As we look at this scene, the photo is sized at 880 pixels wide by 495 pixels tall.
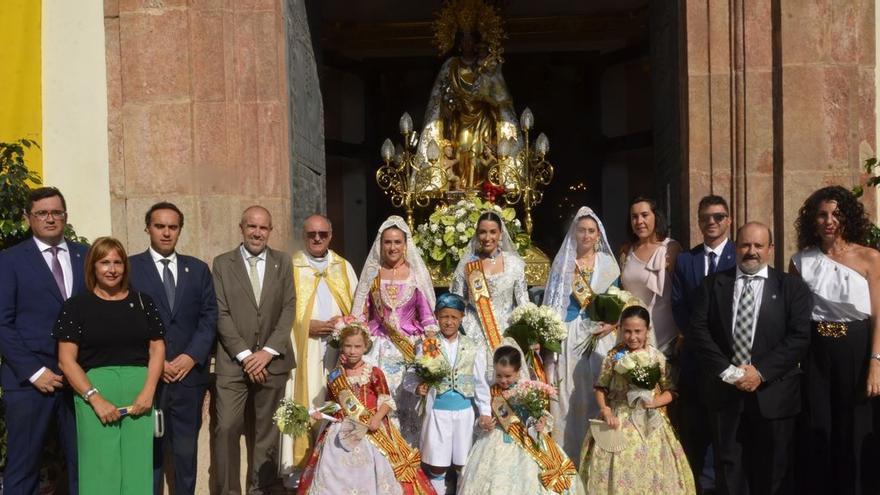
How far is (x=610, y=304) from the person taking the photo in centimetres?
695

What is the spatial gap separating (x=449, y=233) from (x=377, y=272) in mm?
1986

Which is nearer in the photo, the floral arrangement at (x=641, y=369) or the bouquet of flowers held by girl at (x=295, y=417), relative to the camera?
the floral arrangement at (x=641, y=369)

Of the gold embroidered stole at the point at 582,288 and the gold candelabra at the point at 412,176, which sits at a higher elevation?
the gold candelabra at the point at 412,176

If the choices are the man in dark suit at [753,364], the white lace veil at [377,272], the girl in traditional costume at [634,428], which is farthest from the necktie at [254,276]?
the man in dark suit at [753,364]

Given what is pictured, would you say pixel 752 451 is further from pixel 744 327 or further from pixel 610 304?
pixel 610 304

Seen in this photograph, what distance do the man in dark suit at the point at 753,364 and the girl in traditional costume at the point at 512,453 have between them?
0.91m

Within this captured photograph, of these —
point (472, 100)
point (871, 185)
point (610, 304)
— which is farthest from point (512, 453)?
point (472, 100)

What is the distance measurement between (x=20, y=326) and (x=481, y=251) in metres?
2.93

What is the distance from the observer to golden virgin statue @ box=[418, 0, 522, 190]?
11.0m

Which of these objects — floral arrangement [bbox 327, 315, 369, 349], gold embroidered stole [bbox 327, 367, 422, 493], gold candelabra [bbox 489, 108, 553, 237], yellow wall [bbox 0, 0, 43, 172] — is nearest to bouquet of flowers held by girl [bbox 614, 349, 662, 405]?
gold embroidered stole [bbox 327, 367, 422, 493]

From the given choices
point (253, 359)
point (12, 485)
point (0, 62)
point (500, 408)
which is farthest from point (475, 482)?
point (0, 62)

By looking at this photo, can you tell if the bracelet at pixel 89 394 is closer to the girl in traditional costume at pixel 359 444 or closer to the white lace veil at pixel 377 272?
the girl in traditional costume at pixel 359 444

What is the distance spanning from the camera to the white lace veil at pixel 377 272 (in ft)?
24.5

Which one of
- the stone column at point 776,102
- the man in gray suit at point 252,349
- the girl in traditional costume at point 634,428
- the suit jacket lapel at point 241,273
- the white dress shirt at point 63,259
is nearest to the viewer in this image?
the girl in traditional costume at point 634,428
